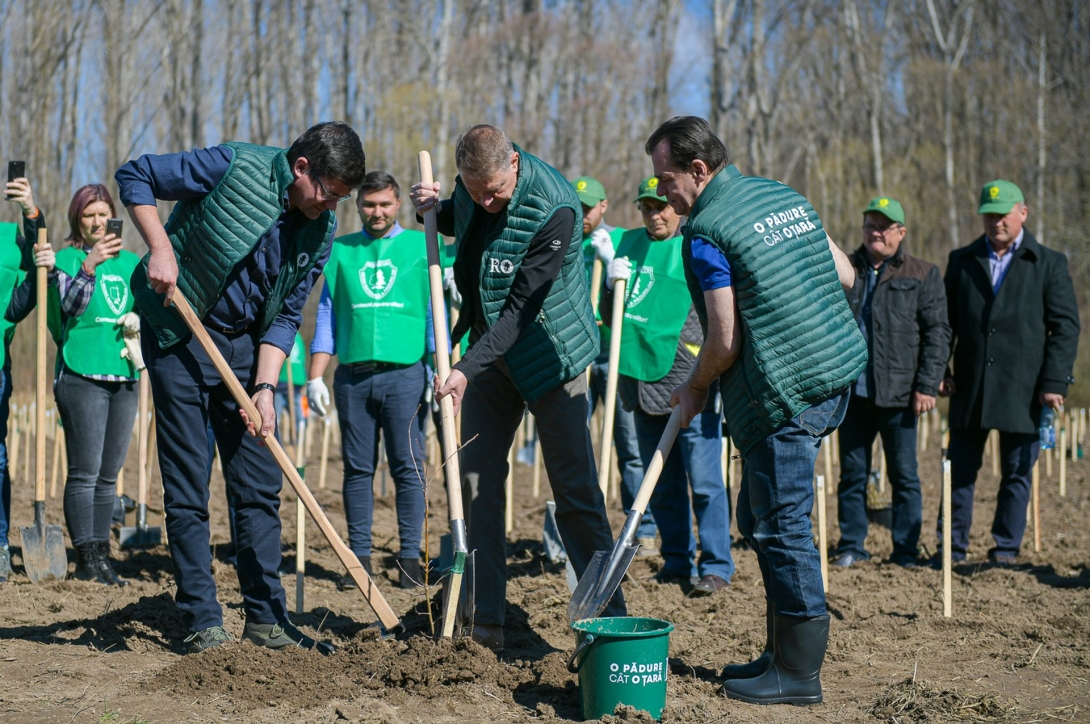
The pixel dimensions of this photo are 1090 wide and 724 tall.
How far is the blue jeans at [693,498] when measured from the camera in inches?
223

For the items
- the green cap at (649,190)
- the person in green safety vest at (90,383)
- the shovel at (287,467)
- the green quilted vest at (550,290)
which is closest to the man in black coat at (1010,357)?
the green cap at (649,190)

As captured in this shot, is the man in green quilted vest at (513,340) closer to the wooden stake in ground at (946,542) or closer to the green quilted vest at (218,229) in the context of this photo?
the green quilted vest at (218,229)

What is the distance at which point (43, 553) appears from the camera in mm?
5535

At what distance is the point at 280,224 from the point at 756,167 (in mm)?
19155

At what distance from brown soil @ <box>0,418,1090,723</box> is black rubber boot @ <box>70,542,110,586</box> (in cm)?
18

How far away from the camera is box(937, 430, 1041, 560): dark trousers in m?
6.33

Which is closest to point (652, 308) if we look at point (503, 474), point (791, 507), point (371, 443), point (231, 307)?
point (371, 443)

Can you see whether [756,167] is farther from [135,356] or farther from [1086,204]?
[135,356]

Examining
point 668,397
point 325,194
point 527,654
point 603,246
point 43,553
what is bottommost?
point 527,654

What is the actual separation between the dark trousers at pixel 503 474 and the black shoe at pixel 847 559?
248cm

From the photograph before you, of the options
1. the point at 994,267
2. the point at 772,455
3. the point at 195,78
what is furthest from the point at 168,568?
the point at 195,78

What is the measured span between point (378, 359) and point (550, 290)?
194 centimetres

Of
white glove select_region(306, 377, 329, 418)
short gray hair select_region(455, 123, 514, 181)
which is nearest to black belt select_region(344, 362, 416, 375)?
white glove select_region(306, 377, 329, 418)

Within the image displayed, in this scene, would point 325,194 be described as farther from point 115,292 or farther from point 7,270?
point 7,270
